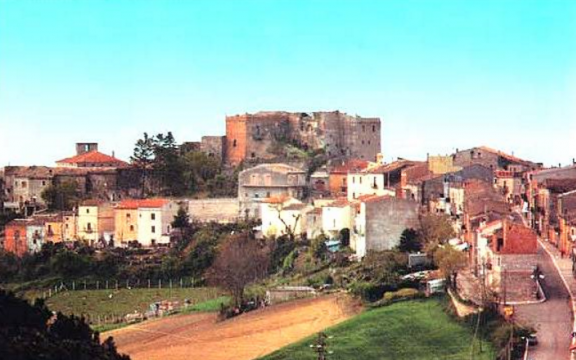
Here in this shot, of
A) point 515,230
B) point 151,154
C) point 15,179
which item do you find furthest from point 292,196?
point 515,230

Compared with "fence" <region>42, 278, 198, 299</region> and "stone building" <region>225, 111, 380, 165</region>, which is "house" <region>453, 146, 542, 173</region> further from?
"fence" <region>42, 278, 198, 299</region>

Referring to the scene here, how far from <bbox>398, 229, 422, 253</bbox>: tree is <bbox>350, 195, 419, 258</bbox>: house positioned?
1.11ft

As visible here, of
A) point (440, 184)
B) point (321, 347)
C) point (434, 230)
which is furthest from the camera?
point (440, 184)

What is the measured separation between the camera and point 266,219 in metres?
53.8

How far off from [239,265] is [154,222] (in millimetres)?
11342

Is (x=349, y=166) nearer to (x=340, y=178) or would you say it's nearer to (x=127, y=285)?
(x=340, y=178)

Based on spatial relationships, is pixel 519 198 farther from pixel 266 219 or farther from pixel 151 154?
pixel 151 154

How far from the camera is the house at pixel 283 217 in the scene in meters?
52.5

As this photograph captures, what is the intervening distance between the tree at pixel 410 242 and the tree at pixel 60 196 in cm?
2037

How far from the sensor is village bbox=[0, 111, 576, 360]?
37688 mm

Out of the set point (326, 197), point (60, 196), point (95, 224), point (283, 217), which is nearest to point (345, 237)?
point (283, 217)

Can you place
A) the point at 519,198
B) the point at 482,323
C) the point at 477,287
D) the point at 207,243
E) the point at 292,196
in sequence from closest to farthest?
the point at 482,323 < the point at 477,287 < the point at 519,198 < the point at 207,243 < the point at 292,196

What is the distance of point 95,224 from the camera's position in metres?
57.2

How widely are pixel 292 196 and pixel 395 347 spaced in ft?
86.2
